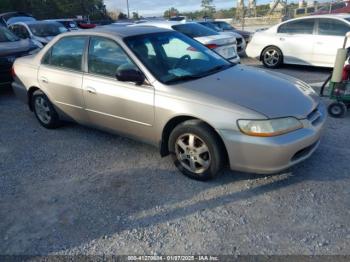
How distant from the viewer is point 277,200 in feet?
10.4

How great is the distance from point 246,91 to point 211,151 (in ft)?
2.44

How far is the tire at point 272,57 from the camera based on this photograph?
8812mm

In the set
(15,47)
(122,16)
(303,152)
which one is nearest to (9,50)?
(15,47)

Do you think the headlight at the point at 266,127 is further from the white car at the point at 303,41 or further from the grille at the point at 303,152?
the white car at the point at 303,41

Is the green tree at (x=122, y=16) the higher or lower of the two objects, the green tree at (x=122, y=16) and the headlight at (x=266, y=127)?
the lower

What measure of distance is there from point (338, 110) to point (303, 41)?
3816mm

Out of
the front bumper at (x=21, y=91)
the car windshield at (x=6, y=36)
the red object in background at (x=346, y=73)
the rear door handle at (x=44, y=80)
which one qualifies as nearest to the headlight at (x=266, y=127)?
the red object in background at (x=346, y=73)

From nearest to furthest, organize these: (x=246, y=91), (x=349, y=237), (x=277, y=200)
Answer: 1. (x=349, y=237)
2. (x=277, y=200)
3. (x=246, y=91)

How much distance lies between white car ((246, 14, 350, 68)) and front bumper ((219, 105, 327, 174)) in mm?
5546

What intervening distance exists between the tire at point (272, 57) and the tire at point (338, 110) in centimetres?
399

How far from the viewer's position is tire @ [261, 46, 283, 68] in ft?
28.9

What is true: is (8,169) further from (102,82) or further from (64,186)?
(102,82)

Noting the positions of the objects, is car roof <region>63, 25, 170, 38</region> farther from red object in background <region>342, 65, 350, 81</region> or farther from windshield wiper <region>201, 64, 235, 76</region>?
red object in background <region>342, 65, 350, 81</region>

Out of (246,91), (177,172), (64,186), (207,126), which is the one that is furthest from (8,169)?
(246,91)
